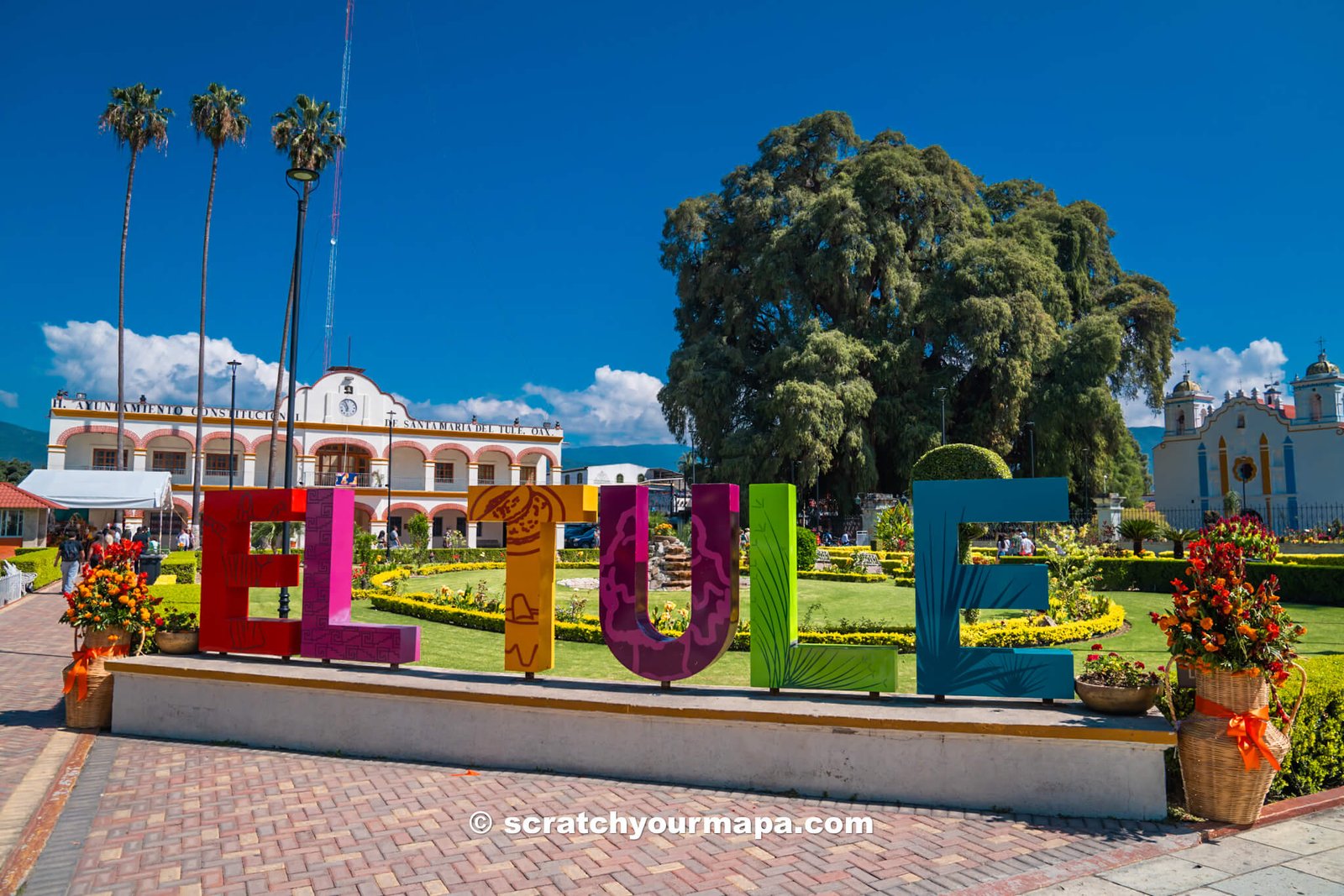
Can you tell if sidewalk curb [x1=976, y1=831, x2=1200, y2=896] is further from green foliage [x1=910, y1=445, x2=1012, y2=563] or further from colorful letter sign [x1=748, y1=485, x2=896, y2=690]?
green foliage [x1=910, y1=445, x2=1012, y2=563]

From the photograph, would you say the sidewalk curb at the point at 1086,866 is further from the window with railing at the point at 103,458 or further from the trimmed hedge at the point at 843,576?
the window with railing at the point at 103,458

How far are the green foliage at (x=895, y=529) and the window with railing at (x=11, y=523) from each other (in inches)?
1242

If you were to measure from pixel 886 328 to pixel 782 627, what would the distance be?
31902 mm

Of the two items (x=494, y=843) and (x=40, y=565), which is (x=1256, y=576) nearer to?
(x=494, y=843)

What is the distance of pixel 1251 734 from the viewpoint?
5129mm

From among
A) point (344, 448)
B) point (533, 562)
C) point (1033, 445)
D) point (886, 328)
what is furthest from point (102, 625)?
point (344, 448)

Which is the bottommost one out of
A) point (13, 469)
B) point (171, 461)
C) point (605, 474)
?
point (171, 461)

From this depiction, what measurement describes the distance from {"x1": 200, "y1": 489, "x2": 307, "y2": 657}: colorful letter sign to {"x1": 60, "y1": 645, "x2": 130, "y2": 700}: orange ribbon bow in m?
0.80

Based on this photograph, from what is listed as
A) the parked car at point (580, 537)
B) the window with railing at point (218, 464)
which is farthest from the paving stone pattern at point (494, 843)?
the window with railing at point (218, 464)

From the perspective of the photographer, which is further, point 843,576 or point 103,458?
point 103,458

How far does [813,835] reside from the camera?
202 inches

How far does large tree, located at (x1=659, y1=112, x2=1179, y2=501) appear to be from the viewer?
33.7 metres

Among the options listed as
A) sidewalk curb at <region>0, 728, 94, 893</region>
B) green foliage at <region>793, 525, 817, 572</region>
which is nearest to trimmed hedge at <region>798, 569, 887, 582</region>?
green foliage at <region>793, 525, 817, 572</region>

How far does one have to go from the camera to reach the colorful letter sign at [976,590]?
5961mm
